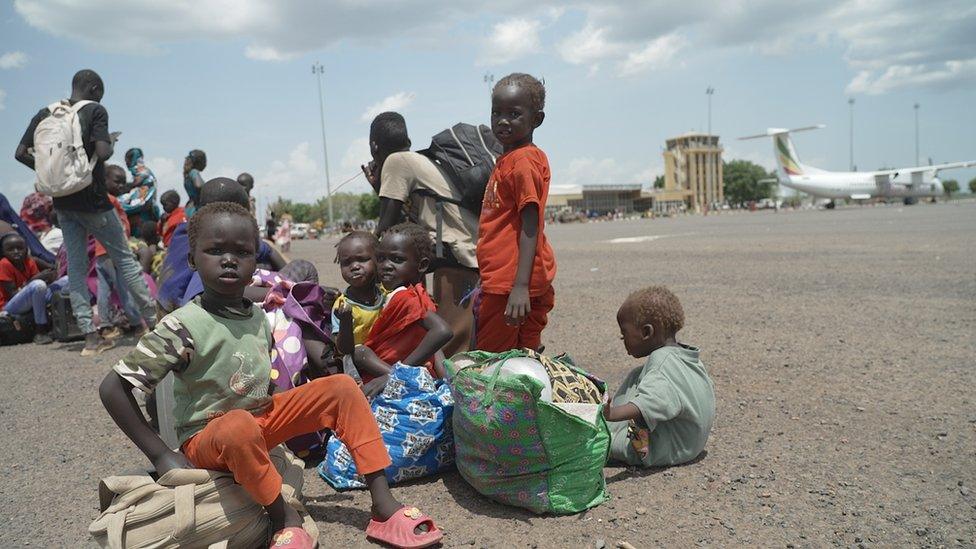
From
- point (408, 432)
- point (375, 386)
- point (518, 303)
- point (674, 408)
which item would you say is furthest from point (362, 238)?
point (674, 408)

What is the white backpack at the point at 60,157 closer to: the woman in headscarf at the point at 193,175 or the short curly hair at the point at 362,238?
the woman in headscarf at the point at 193,175

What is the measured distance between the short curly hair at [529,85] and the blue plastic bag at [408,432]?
1.46 meters

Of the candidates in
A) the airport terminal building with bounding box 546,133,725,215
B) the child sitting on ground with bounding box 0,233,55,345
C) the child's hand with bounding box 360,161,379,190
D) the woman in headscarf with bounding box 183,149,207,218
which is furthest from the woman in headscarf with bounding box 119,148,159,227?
the airport terminal building with bounding box 546,133,725,215

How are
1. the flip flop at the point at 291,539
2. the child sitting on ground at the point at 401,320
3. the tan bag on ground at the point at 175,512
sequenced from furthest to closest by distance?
the child sitting on ground at the point at 401,320, the flip flop at the point at 291,539, the tan bag on ground at the point at 175,512

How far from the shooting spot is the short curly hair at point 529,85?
334 cm

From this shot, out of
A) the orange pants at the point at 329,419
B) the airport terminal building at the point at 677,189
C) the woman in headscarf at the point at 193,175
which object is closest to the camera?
the orange pants at the point at 329,419

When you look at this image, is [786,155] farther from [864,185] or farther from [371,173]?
[371,173]

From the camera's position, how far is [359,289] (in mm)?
3713

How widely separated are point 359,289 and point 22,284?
20.8 feet

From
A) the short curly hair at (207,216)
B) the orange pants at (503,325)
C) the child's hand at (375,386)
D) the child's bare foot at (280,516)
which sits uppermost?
the short curly hair at (207,216)

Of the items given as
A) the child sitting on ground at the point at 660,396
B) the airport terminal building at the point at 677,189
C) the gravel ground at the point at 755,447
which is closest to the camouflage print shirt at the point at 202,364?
the gravel ground at the point at 755,447

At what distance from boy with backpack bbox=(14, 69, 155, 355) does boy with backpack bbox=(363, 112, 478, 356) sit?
3211 mm

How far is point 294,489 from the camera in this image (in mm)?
2693

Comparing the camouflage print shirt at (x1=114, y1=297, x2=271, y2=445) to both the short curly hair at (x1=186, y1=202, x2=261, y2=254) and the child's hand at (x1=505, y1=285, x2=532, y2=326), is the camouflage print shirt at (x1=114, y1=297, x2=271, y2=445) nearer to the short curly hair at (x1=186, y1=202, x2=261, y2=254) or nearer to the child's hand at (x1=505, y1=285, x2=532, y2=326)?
the short curly hair at (x1=186, y1=202, x2=261, y2=254)
